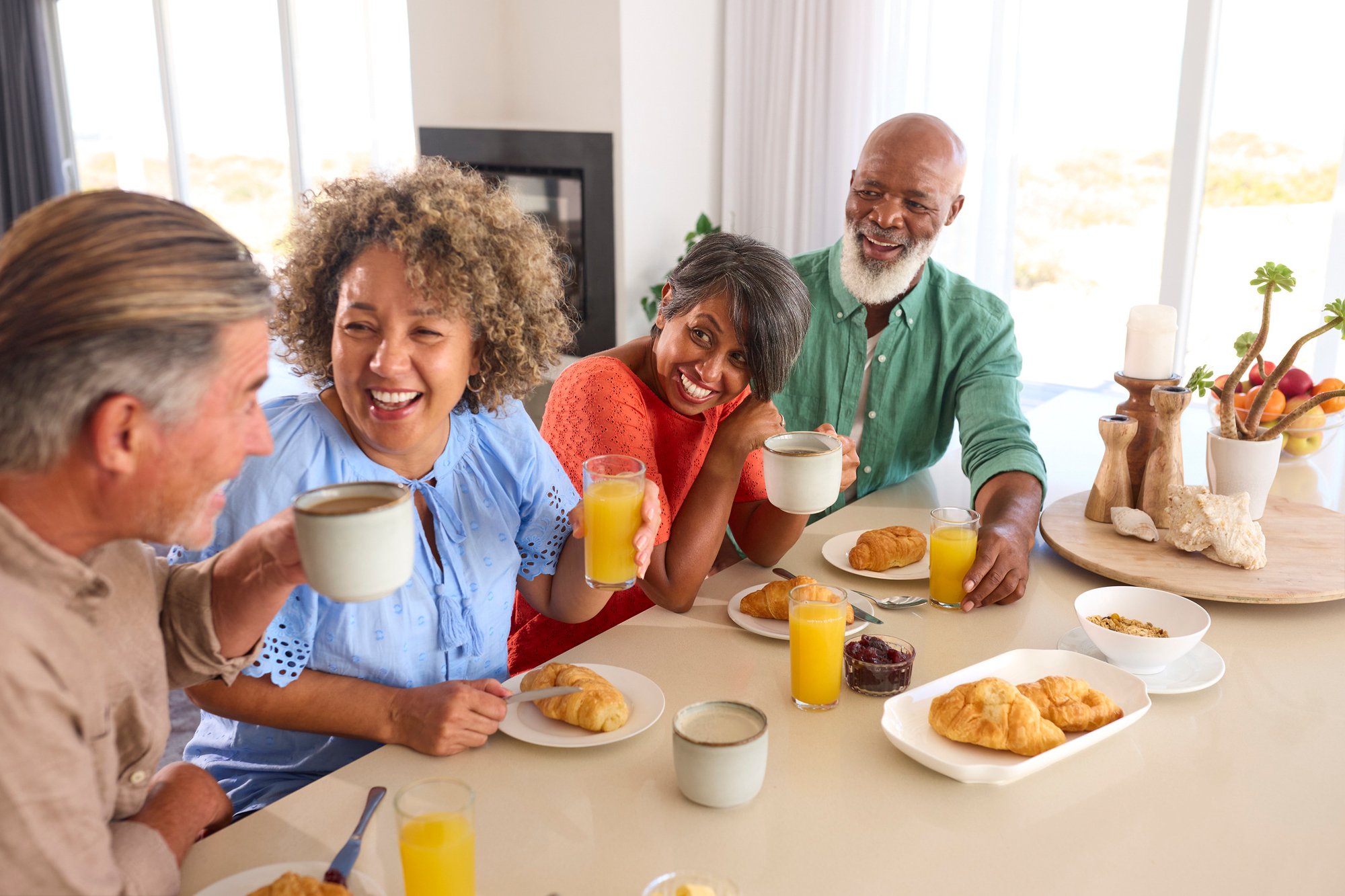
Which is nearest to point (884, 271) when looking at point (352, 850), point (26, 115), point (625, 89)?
point (352, 850)

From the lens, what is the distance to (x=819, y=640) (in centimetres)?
136

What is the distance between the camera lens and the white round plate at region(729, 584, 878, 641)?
5.16ft

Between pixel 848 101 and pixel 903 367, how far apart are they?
2.12 meters

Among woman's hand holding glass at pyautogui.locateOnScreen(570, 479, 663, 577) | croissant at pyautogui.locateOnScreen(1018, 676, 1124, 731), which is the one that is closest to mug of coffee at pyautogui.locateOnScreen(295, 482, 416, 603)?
woman's hand holding glass at pyautogui.locateOnScreen(570, 479, 663, 577)

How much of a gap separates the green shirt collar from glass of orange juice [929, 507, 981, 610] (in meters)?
0.97

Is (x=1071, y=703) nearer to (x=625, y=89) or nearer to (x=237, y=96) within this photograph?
(x=625, y=89)

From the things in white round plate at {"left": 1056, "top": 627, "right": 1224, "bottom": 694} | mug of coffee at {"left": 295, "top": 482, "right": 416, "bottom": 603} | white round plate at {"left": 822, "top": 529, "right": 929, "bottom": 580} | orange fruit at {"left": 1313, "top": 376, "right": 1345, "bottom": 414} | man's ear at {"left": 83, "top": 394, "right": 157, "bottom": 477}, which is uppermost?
man's ear at {"left": 83, "top": 394, "right": 157, "bottom": 477}

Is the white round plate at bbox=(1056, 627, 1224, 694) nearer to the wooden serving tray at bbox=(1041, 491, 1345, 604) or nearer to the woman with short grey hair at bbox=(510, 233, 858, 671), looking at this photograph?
the wooden serving tray at bbox=(1041, 491, 1345, 604)

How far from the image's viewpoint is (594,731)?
4.23ft

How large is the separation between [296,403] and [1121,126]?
3.51 meters

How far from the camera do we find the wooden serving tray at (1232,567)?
66.1 inches

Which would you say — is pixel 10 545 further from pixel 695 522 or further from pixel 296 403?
pixel 695 522

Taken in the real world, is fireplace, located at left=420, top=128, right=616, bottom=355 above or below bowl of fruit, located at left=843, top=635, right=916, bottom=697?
above

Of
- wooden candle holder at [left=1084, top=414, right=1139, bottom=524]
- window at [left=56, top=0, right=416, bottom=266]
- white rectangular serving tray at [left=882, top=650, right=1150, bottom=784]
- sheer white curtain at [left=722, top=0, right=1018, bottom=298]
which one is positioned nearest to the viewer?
white rectangular serving tray at [left=882, top=650, right=1150, bottom=784]
